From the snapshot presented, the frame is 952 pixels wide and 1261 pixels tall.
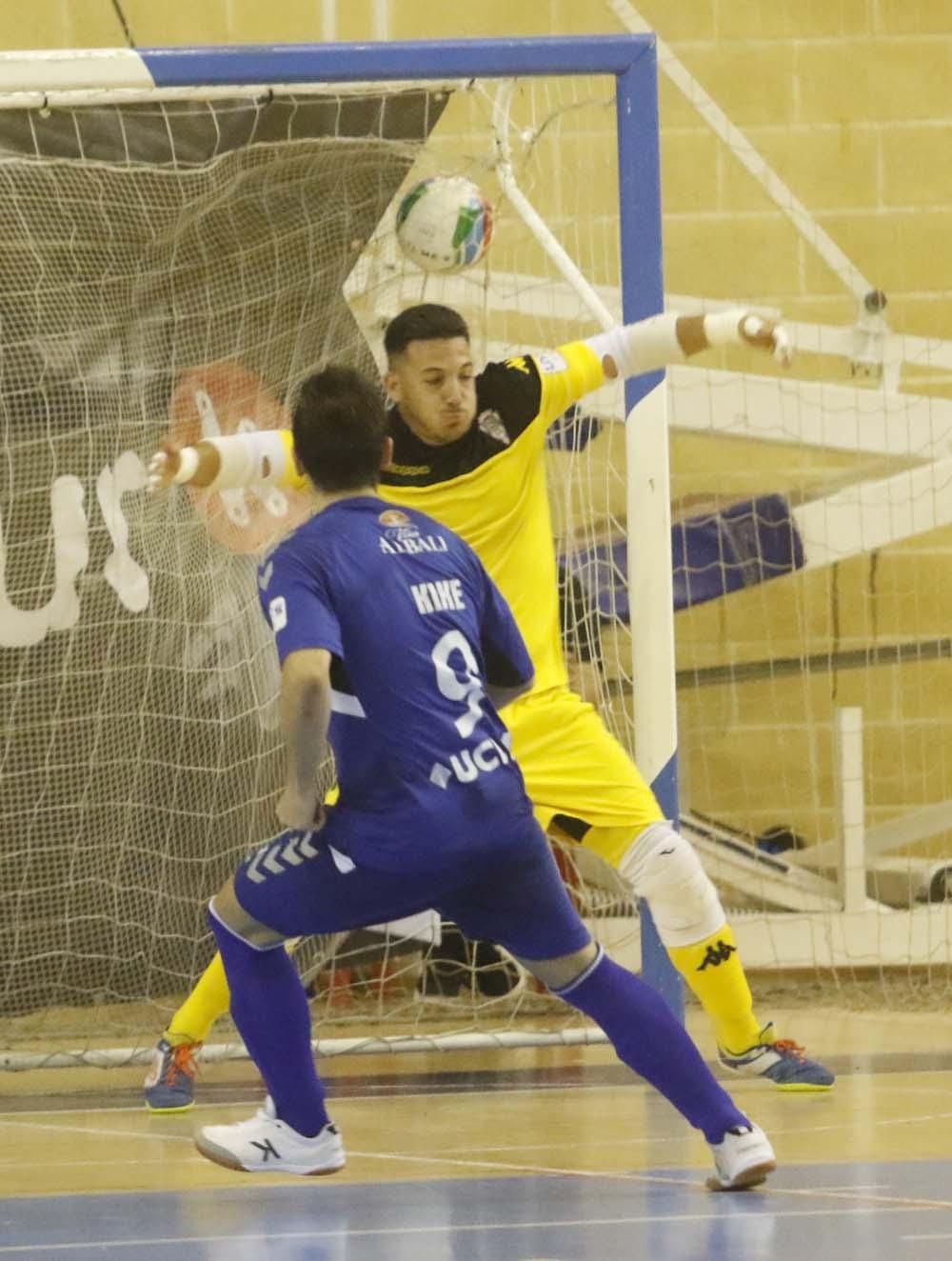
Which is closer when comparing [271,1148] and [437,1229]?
[437,1229]

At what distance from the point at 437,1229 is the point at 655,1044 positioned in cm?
48

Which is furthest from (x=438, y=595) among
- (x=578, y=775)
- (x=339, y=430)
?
(x=578, y=775)

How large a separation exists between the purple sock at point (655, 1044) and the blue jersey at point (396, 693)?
354mm

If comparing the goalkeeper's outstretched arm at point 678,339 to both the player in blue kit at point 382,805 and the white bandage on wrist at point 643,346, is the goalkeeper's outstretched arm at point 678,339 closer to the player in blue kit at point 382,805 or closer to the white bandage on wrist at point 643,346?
the white bandage on wrist at point 643,346

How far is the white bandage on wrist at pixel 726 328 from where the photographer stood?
4.33 m

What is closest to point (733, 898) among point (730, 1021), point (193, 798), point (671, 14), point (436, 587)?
point (193, 798)

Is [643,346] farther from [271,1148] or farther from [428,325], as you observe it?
[271,1148]

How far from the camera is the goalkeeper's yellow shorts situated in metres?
4.82

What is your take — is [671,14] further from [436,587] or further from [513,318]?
[436,587]

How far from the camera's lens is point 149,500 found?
6.31m

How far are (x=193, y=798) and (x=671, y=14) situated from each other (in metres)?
3.53

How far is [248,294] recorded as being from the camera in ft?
20.9

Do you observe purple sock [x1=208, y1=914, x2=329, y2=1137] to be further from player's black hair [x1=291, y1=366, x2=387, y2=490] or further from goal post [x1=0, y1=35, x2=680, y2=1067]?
goal post [x1=0, y1=35, x2=680, y2=1067]

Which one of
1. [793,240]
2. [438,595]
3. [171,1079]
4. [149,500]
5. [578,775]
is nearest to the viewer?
[438,595]
